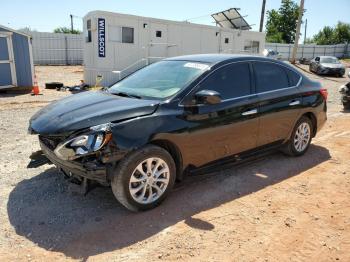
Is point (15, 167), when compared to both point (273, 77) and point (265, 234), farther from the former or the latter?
point (273, 77)

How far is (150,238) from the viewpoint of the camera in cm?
329

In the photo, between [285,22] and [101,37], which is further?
[285,22]

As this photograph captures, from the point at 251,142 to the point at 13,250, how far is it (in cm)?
313

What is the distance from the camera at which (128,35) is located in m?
15.8

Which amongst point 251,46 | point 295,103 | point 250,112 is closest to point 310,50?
point 251,46

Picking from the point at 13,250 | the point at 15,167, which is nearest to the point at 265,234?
the point at 13,250

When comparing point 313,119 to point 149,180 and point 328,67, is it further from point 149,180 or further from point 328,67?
point 328,67

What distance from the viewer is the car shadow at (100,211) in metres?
3.24

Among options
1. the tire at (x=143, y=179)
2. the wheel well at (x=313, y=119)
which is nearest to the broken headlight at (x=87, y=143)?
the tire at (x=143, y=179)

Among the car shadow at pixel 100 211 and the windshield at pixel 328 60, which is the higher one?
the windshield at pixel 328 60

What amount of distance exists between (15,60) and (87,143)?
11.6 m

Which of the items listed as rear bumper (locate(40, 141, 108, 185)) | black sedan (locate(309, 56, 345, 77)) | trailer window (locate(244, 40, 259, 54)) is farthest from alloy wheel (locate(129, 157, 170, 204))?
black sedan (locate(309, 56, 345, 77))

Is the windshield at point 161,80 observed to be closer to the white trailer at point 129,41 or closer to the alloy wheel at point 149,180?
the alloy wheel at point 149,180

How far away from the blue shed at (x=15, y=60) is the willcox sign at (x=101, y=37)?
2808mm
